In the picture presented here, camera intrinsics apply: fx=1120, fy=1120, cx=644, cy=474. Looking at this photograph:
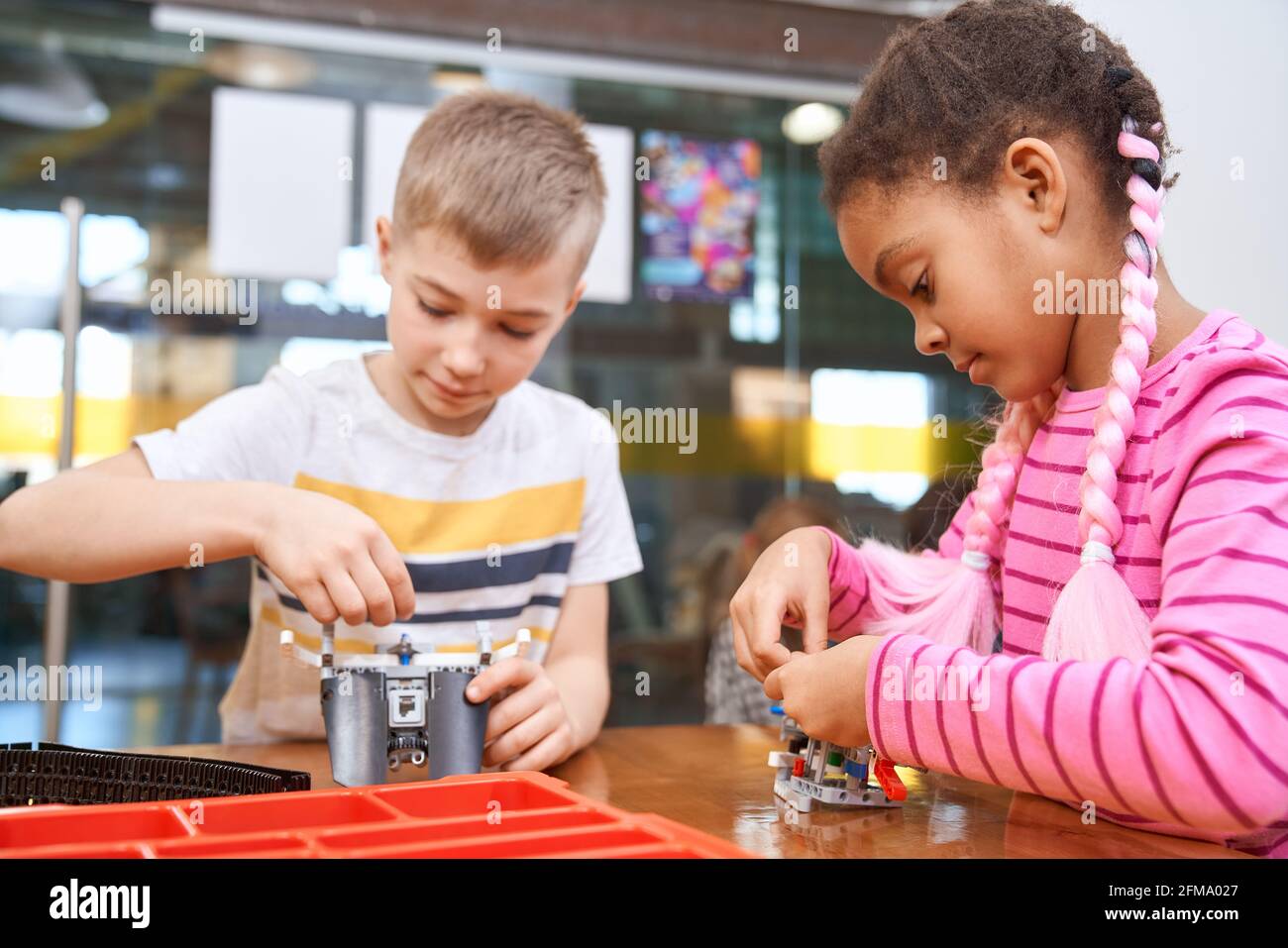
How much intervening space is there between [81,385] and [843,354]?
1834mm

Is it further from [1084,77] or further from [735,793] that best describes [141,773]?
[1084,77]

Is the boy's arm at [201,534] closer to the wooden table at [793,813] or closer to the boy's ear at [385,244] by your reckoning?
the wooden table at [793,813]

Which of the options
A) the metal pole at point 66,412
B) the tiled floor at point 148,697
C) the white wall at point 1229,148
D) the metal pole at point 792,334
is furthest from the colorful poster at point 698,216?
the tiled floor at point 148,697

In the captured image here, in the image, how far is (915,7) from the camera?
8.33ft

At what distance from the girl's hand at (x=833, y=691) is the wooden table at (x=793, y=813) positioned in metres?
0.06

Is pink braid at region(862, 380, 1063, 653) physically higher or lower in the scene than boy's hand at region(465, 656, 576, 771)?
higher

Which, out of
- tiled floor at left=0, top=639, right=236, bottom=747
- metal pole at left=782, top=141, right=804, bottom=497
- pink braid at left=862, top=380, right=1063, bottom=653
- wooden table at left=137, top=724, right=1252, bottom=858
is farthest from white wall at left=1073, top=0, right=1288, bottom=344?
tiled floor at left=0, top=639, right=236, bottom=747

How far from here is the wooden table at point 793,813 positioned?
0.65 metres

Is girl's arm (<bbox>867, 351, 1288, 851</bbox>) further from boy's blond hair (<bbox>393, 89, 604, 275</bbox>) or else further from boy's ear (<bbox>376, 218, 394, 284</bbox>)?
boy's ear (<bbox>376, 218, 394, 284</bbox>)

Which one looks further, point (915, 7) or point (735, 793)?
point (915, 7)

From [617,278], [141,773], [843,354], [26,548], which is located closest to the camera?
[141,773]

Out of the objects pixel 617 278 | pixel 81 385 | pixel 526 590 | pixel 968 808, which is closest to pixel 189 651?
pixel 81 385

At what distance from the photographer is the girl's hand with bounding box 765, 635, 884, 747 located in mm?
679

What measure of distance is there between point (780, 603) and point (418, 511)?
0.47 m
